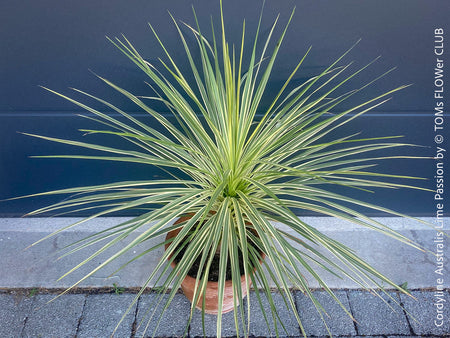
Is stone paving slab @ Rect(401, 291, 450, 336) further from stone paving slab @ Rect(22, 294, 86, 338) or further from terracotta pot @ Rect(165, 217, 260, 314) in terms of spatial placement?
stone paving slab @ Rect(22, 294, 86, 338)

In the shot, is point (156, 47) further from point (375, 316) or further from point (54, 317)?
point (375, 316)

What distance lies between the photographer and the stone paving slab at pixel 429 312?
5.57 ft

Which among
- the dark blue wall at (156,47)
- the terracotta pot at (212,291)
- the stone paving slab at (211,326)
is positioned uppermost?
the dark blue wall at (156,47)

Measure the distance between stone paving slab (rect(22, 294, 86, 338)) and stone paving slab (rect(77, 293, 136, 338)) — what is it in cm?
3

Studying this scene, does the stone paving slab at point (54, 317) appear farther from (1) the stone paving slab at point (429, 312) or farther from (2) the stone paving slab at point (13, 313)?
(1) the stone paving slab at point (429, 312)

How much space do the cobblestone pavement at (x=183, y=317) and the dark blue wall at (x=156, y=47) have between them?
→ 0.80 m

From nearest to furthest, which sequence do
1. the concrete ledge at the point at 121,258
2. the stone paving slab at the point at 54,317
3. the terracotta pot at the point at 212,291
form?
the terracotta pot at the point at 212,291 < the stone paving slab at the point at 54,317 < the concrete ledge at the point at 121,258

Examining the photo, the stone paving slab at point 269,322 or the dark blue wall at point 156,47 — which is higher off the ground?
the dark blue wall at point 156,47

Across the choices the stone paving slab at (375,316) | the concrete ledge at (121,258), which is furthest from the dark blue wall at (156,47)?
the stone paving slab at (375,316)

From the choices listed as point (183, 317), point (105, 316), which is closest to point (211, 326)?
point (183, 317)

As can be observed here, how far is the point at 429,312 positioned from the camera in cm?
177

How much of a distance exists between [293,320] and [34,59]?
1.73m

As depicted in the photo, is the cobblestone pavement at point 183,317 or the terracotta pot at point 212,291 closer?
the terracotta pot at point 212,291

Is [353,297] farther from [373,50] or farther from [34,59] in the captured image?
[34,59]
